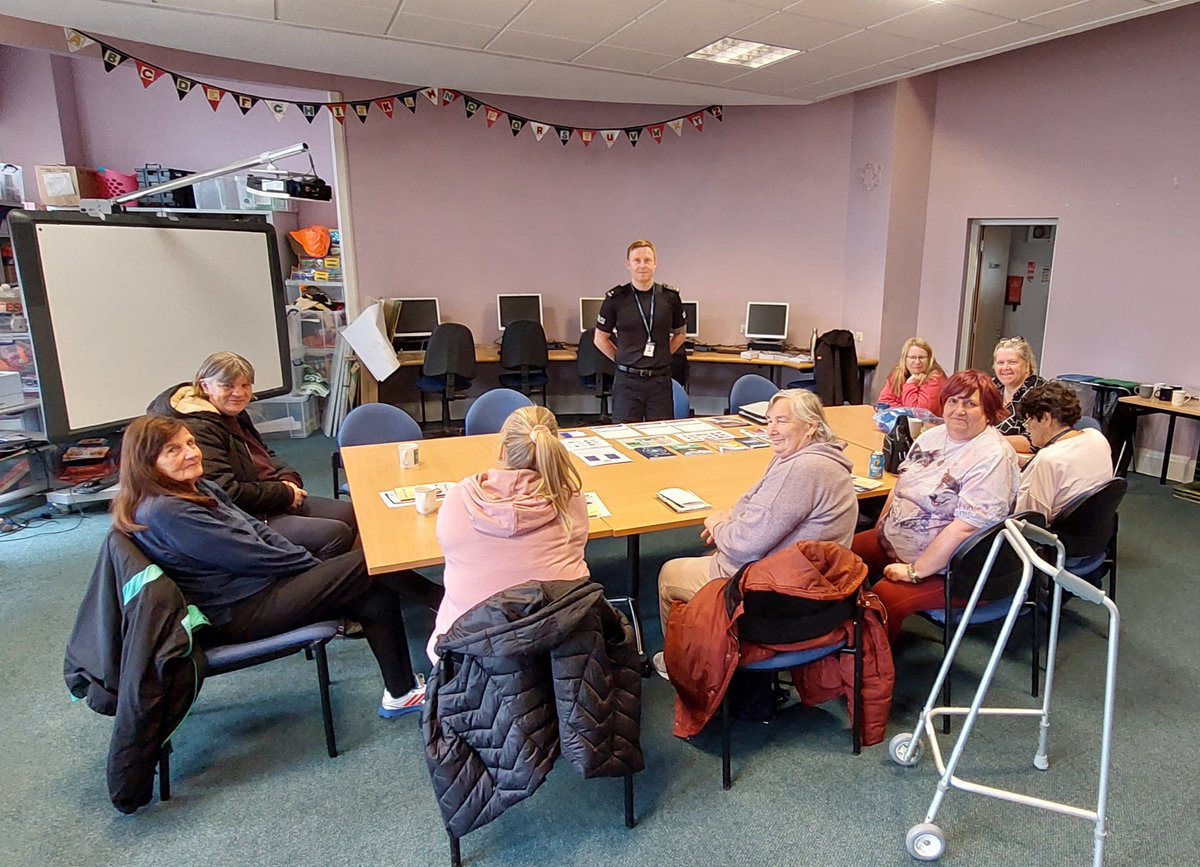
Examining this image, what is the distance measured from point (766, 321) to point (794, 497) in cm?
509

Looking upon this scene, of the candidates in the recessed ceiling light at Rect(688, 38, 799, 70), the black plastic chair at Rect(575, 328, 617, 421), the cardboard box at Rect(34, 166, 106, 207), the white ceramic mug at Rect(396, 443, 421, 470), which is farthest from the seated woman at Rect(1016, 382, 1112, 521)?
the cardboard box at Rect(34, 166, 106, 207)

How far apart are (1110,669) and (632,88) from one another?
5.57 meters

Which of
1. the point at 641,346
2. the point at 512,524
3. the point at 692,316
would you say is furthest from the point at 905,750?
the point at 692,316

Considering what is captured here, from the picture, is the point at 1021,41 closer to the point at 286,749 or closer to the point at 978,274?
the point at 978,274

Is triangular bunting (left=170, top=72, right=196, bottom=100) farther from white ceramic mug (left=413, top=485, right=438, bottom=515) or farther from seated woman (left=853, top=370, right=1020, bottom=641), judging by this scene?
seated woman (left=853, top=370, right=1020, bottom=641)

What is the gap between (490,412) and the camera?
13.2 feet

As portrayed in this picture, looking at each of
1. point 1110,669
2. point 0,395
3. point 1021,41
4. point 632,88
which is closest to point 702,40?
point 632,88

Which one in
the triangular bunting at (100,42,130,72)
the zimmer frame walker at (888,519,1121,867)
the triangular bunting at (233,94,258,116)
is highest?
the triangular bunting at (100,42,130,72)

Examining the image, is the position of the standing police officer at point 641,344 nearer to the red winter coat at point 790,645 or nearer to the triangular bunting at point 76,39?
the red winter coat at point 790,645

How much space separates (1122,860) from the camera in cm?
191

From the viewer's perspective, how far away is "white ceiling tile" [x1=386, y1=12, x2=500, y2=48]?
440 cm

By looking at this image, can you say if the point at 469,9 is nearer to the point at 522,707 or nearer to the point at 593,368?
the point at 593,368

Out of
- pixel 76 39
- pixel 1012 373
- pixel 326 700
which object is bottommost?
pixel 326 700

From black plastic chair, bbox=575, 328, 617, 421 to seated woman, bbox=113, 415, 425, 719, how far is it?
167 inches
